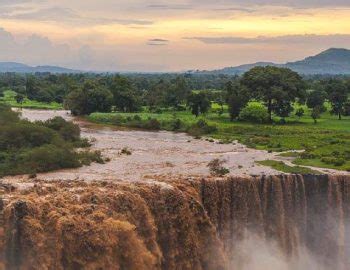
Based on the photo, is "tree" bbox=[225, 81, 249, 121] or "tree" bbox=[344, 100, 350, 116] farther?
"tree" bbox=[344, 100, 350, 116]

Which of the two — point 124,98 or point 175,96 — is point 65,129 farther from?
point 175,96

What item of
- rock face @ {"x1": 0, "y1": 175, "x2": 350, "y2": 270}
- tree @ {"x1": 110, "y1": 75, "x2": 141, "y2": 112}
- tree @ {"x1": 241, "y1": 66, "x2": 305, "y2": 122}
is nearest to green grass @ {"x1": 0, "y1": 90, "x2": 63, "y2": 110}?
tree @ {"x1": 110, "y1": 75, "x2": 141, "y2": 112}

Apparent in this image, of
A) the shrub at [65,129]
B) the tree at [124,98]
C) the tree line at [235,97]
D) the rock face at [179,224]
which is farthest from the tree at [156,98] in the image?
the rock face at [179,224]

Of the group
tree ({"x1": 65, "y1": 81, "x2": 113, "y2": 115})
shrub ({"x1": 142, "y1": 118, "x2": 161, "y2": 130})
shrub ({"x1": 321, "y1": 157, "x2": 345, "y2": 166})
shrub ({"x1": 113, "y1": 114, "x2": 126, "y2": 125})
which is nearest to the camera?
shrub ({"x1": 321, "y1": 157, "x2": 345, "y2": 166})

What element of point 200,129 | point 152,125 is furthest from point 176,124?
point 200,129

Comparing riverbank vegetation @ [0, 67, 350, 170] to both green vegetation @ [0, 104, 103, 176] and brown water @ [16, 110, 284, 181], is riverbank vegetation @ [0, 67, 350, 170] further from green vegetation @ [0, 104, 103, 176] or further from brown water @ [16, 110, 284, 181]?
green vegetation @ [0, 104, 103, 176]

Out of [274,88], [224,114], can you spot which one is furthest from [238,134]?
[224,114]

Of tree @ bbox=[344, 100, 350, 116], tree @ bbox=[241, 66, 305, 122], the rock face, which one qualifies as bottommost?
the rock face

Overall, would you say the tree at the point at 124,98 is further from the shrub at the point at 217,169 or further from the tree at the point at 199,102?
the shrub at the point at 217,169
